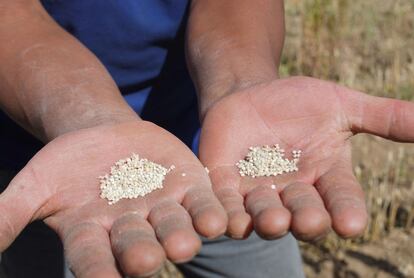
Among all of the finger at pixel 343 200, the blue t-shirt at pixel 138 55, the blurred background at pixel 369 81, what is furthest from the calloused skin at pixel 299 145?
the blurred background at pixel 369 81

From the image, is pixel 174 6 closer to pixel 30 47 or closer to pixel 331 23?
pixel 30 47

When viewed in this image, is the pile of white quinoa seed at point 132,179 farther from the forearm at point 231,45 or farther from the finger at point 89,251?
the forearm at point 231,45

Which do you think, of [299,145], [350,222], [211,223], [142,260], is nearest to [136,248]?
[142,260]

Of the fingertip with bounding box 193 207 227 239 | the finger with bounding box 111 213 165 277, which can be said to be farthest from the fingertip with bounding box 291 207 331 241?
the finger with bounding box 111 213 165 277

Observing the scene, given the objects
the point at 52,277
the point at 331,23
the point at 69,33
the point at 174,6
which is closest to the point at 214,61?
the point at 174,6

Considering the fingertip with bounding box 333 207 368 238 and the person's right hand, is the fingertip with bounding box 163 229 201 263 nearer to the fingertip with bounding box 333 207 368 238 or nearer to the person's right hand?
the person's right hand
